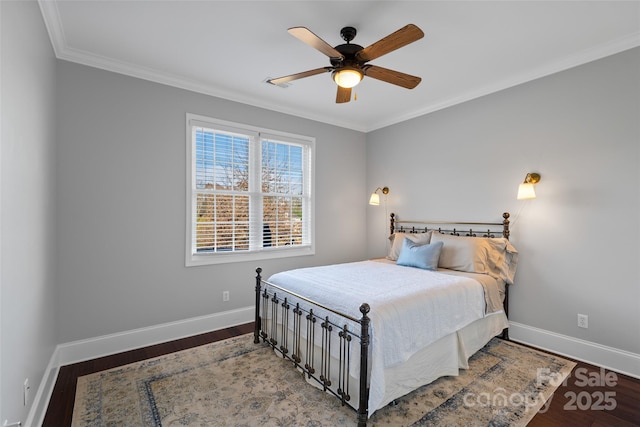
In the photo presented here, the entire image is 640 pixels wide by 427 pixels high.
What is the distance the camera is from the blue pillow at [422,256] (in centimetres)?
338

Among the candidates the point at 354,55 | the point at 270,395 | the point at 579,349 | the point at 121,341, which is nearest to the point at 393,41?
the point at 354,55

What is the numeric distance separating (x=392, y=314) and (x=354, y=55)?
189cm

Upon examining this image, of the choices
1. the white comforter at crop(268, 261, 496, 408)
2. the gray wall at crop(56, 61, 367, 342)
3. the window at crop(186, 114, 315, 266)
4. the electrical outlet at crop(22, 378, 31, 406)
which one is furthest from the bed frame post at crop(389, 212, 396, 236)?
the electrical outlet at crop(22, 378, 31, 406)

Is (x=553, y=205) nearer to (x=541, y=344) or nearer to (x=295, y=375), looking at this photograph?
(x=541, y=344)

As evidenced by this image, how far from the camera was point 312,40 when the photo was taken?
6.58 feet

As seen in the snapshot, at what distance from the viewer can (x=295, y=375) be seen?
2.57m

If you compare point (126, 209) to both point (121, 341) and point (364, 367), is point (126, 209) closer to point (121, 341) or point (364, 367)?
point (121, 341)

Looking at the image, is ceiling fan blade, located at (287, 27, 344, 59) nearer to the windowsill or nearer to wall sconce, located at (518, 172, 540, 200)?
wall sconce, located at (518, 172, 540, 200)

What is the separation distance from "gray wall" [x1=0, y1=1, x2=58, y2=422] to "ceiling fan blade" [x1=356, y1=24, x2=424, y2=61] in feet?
6.42

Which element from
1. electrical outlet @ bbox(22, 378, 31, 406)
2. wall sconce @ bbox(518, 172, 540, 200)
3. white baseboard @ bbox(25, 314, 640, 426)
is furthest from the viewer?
wall sconce @ bbox(518, 172, 540, 200)

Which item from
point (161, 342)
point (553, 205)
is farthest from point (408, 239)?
point (161, 342)

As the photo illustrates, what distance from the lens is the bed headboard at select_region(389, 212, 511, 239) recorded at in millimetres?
3453

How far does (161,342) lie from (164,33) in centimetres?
295

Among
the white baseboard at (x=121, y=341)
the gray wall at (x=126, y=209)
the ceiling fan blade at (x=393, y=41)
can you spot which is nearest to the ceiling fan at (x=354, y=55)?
the ceiling fan blade at (x=393, y=41)
